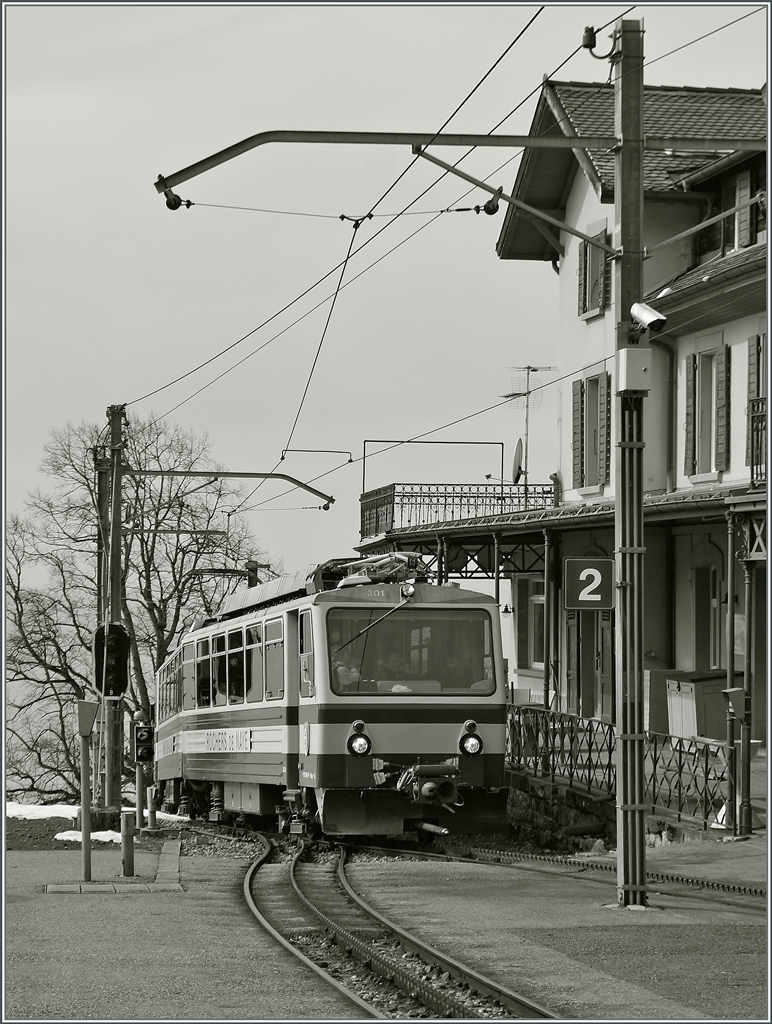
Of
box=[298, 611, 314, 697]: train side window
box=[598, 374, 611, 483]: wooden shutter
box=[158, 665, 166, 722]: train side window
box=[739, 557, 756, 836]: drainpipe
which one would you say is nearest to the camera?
box=[739, 557, 756, 836]: drainpipe

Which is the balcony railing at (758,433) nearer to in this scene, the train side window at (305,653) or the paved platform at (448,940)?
the paved platform at (448,940)

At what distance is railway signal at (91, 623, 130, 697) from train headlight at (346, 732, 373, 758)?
10.1 feet

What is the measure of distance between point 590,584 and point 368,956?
4279 millimetres

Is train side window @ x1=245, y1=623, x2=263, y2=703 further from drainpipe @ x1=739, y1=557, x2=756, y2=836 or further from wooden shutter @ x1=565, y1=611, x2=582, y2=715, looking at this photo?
wooden shutter @ x1=565, y1=611, x2=582, y2=715

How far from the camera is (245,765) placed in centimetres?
2022

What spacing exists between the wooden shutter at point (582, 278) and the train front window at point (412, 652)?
527 inches

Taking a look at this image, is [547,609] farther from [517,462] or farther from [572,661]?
[517,462]

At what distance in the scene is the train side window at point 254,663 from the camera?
19.3 meters

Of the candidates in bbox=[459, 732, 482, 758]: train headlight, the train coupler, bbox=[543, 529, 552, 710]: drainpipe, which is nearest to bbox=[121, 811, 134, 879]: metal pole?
the train coupler

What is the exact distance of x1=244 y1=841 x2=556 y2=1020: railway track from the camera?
28.7ft

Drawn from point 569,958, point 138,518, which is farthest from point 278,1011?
point 138,518

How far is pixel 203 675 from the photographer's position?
77.9 feet

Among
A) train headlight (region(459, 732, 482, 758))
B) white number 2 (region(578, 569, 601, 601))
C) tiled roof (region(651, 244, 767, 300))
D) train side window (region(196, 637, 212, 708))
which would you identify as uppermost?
tiled roof (region(651, 244, 767, 300))

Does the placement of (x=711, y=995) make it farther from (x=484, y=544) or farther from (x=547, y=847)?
(x=484, y=544)
